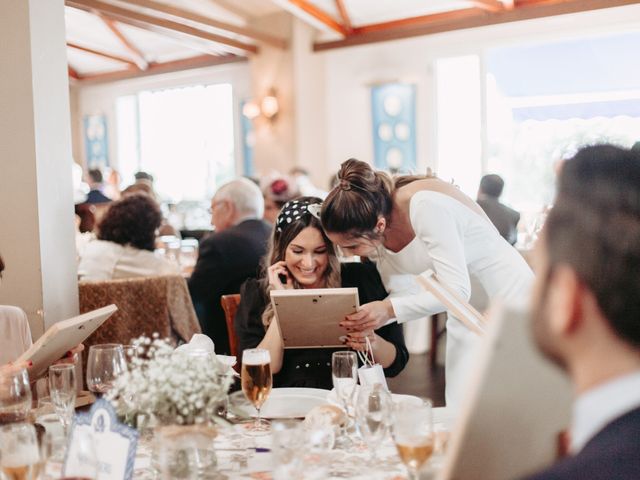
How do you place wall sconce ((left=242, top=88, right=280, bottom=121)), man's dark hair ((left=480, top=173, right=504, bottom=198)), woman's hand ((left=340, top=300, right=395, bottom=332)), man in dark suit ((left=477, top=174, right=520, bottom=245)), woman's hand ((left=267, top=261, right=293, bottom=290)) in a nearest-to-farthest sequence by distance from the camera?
woman's hand ((left=340, top=300, right=395, bottom=332)) < woman's hand ((left=267, top=261, right=293, bottom=290)) < man in dark suit ((left=477, top=174, right=520, bottom=245)) < man's dark hair ((left=480, top=173, right=504, bottom=198)) < wall sconce ((left=242, top=88, right=280, bottom=121))

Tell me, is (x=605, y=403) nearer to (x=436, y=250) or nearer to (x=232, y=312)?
(x=436, y=250)

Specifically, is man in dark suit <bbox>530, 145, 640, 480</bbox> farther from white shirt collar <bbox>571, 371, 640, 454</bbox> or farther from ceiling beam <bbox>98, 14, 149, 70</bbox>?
ceiling beam <bbox>98, 14, 149, 70</bbox>

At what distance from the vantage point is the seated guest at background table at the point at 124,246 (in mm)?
4016

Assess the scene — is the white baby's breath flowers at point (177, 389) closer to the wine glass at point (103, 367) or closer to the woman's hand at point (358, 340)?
the wine glass at point (103, 367)

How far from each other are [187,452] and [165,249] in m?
5.18

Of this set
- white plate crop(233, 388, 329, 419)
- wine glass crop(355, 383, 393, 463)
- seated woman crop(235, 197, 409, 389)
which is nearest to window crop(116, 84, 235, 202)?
seated woman crop(235, 197, 409, 389)

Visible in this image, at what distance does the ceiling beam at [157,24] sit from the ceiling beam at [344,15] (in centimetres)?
144

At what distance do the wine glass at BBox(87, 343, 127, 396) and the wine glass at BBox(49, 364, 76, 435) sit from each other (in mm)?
54

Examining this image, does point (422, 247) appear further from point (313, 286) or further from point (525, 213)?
point (525, 213)

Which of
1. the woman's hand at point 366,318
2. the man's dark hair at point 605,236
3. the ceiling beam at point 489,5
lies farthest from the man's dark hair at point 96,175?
the man's dark hair at point 605,236

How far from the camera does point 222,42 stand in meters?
9.53

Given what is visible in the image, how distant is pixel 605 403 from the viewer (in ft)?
2.52

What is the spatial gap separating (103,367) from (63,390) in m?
0.11

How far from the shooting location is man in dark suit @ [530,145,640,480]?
75cm
